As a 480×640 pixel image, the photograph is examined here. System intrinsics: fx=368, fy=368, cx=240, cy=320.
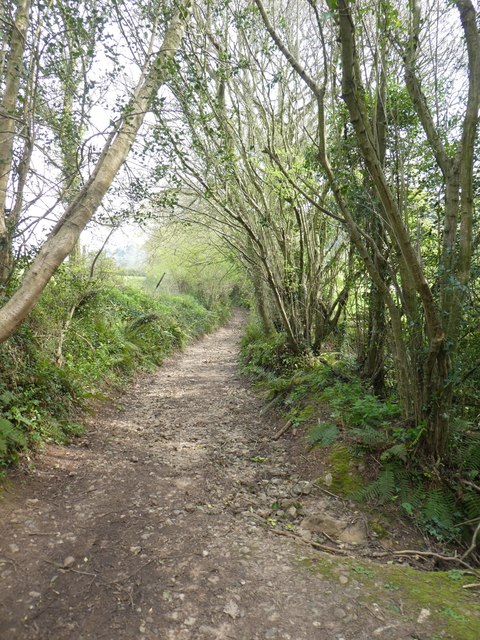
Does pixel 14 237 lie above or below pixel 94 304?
above

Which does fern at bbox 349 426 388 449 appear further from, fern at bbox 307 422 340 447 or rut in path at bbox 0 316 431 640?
rut in path at bbox 0 316 431 640

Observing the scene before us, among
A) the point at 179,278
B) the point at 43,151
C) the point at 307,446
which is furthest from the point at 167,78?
the point at 179,278

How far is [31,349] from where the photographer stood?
5.27 metres

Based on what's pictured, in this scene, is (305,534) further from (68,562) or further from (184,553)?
(68,562)

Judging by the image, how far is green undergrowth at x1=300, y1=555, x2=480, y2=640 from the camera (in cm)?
229

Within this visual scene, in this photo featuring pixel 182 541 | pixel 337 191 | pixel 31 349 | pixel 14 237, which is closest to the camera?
pixel 182 541

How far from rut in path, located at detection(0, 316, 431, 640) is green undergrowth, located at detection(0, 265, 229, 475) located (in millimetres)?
413

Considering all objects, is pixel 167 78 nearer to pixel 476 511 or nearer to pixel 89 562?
pixel 89 562

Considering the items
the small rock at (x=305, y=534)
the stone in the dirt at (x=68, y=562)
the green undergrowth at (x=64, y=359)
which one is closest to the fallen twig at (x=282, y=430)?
the small rock at (x=305, y=534)

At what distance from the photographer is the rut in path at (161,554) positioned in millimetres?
2311

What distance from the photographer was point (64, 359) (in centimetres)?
645

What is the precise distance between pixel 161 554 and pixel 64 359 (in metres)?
4.44

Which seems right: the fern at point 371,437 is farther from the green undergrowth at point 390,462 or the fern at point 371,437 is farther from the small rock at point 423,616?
the small rock at point 423,616

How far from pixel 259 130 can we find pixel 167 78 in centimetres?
286
